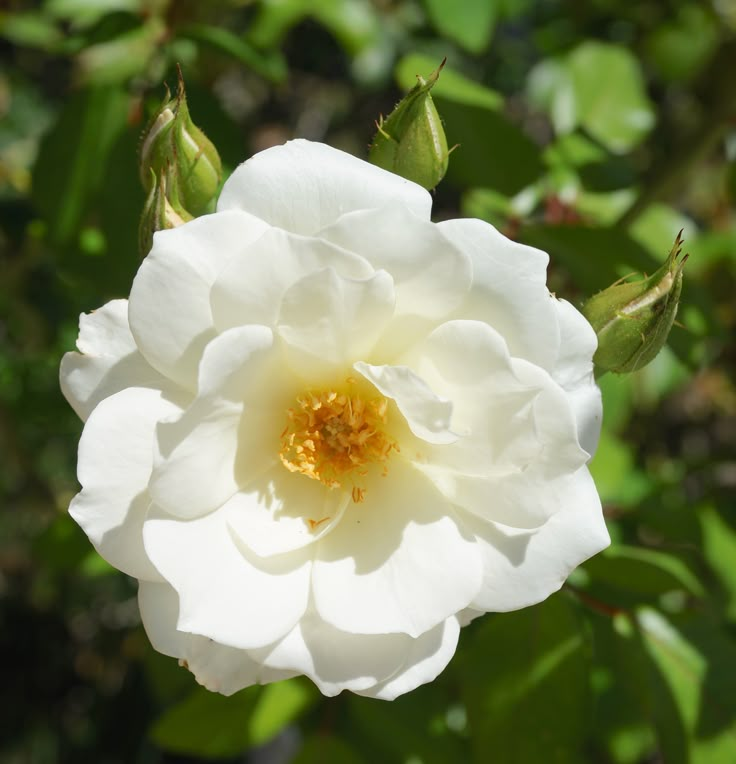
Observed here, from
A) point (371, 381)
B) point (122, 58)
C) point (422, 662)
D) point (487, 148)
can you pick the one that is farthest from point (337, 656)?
point (122, 58)

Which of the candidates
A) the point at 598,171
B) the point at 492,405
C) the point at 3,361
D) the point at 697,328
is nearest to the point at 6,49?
the point at 3,361

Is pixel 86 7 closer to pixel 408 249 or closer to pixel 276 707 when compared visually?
pixel 408 249

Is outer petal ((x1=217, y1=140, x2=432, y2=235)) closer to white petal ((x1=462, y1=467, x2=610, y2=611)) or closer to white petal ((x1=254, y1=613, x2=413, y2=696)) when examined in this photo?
white petal ((x1=462, y1=467, x2=610, y2=611))

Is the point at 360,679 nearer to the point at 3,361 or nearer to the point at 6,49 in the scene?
the point at 3,361

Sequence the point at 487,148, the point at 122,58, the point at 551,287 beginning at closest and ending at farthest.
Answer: the point at 487,148 → the point at 551,287 → the point at 122,58

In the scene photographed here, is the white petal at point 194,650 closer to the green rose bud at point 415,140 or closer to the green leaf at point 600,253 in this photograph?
the green rose bud at point 415,140

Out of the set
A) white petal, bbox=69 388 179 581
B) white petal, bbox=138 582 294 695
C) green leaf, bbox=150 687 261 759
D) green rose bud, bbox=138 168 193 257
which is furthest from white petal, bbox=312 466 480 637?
green leaf, bbox=150 687 261 759

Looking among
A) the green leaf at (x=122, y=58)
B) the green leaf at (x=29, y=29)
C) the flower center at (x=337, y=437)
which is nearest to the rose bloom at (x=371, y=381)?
the flower center at (x=337, y=437)
